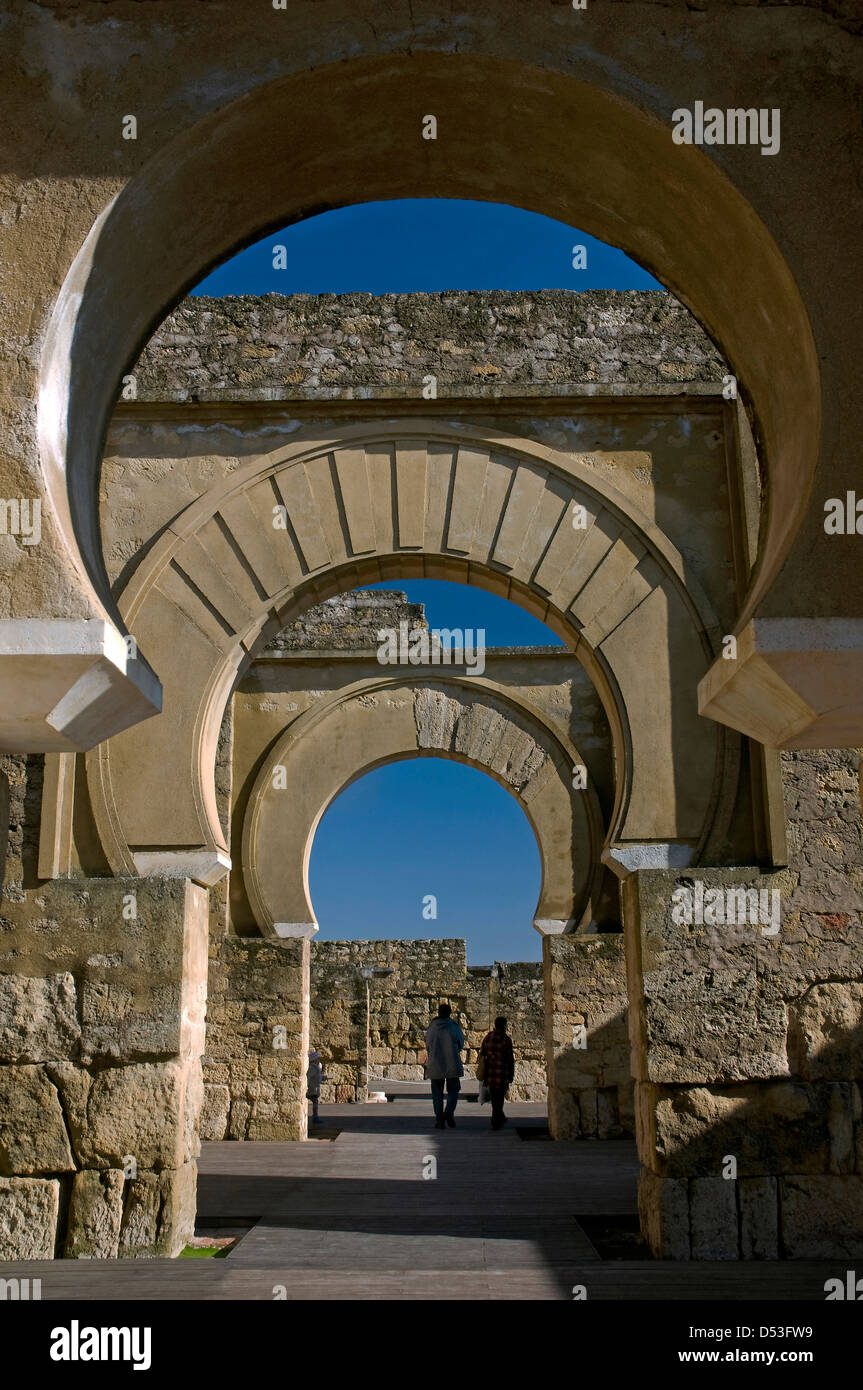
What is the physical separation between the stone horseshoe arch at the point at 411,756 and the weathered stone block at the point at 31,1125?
4027mm

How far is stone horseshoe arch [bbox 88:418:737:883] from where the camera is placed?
592 centimetres

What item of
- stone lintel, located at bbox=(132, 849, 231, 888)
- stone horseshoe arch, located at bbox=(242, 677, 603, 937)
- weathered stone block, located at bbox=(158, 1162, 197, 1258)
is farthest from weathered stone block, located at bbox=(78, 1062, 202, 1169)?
stone horseshoe arch, located at bbox=(242, 677, 603, 937)

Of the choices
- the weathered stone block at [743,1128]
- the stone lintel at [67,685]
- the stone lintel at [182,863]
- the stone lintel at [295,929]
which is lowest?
the weathered stone block at [743,1128]

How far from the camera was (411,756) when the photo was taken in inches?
450

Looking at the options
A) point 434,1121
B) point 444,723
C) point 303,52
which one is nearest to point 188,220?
point 303,52

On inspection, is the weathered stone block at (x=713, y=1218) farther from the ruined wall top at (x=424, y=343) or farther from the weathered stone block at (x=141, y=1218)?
the ruined wall top at (x=424, y=343)

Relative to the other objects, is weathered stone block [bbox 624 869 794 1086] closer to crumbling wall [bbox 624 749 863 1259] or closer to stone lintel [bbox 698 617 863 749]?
crumbling wall [bbox 624 749 863 1259]

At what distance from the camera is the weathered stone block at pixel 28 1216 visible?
500 centimetres

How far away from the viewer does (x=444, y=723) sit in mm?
11391

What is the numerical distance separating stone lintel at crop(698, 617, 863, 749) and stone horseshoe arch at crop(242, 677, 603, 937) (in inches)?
245

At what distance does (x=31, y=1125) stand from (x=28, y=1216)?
366 mm

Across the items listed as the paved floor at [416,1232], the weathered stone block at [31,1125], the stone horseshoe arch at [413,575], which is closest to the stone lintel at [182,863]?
the stone horseshoe arch at [413,575]

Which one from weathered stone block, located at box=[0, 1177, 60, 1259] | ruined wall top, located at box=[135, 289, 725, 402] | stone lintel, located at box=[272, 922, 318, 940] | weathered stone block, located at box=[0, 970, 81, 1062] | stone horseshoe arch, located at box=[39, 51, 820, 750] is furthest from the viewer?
stone lintel, located at box=[272, 922, 318, 940]

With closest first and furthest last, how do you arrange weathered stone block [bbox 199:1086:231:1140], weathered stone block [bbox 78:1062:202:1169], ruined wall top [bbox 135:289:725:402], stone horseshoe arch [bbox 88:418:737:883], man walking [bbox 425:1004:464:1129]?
weathered stone block [bbox 78:1062:202:1169], stone horseshoe arch [bbox 88:418:737:883], ruined wall top [bbox 135:289:725:402], weathered stone block [bbox 199:1086:231:1140], man walking [bbox 425:1004:464:1129]
